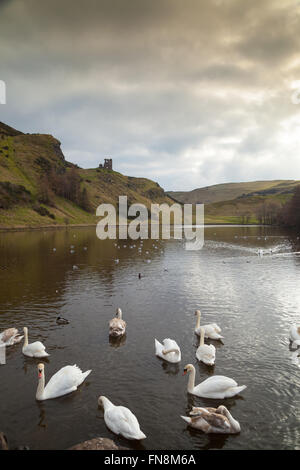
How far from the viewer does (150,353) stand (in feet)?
52.7

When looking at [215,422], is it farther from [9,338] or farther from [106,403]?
[9,338]

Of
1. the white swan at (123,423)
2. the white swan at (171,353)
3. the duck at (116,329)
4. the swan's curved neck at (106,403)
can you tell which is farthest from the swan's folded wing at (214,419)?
the duck at (116,329)

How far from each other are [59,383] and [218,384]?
676cm

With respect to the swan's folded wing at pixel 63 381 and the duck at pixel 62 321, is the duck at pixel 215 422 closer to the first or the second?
the swan's folded wing at pixel 63 381

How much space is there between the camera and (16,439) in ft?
31.9

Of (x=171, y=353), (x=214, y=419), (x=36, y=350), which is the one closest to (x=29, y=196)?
(x=36, y=350)

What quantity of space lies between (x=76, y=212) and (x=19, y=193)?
39.0m

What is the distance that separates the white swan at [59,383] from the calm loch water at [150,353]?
30 cm

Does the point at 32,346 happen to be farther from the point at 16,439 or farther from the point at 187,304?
the point at 187,304

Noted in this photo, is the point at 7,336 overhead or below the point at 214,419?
overhead

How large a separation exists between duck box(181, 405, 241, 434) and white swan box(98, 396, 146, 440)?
5.73 ft

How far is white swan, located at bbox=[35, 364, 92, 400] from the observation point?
11.9 metres

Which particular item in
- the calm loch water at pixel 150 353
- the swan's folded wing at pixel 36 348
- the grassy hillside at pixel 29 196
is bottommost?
the calm loch water at pixel 150 353

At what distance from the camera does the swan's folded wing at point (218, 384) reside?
1178 centimetres
